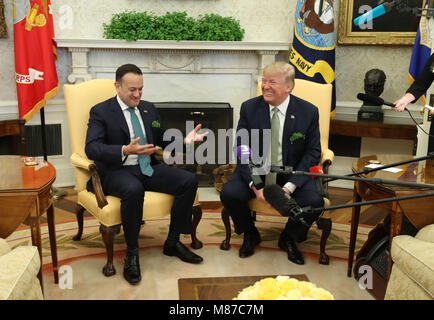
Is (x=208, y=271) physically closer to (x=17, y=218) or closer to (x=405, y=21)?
(x=17, y=218)

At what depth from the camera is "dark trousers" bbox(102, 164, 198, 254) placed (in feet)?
9.04

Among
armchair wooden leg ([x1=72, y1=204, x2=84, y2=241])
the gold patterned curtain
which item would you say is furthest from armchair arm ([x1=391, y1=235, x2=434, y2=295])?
the gold patterned curtain

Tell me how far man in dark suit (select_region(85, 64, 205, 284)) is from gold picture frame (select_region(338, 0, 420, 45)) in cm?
285

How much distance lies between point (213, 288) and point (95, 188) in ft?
4.24

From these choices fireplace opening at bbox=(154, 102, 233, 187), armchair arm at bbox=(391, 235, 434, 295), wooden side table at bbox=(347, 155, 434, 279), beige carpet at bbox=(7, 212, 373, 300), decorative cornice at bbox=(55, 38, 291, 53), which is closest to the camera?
armchair arm at bbox=(391, 235, 434, 295)

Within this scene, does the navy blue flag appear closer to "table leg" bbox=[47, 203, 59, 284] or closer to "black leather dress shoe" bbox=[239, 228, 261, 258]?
"black leather dress shoe" bbox=[239, 228, 261, 258]

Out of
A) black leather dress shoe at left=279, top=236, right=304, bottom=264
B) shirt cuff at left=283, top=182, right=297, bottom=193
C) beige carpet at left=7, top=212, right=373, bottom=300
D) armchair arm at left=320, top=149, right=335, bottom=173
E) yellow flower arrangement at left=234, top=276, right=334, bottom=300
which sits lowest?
beige carpet at left=7, top=212, right=373, bottom=300

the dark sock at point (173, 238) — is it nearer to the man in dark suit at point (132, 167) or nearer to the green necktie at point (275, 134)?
the man in dark suit at point (132, 167)

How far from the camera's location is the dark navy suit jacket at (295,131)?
3.09 metres

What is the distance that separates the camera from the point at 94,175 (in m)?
2.84

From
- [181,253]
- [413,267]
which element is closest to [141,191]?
[181,253]

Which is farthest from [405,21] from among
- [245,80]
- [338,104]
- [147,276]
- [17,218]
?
[17,218]

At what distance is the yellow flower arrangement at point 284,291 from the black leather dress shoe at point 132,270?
1.38 meters

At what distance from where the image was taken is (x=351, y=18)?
4.91 m
